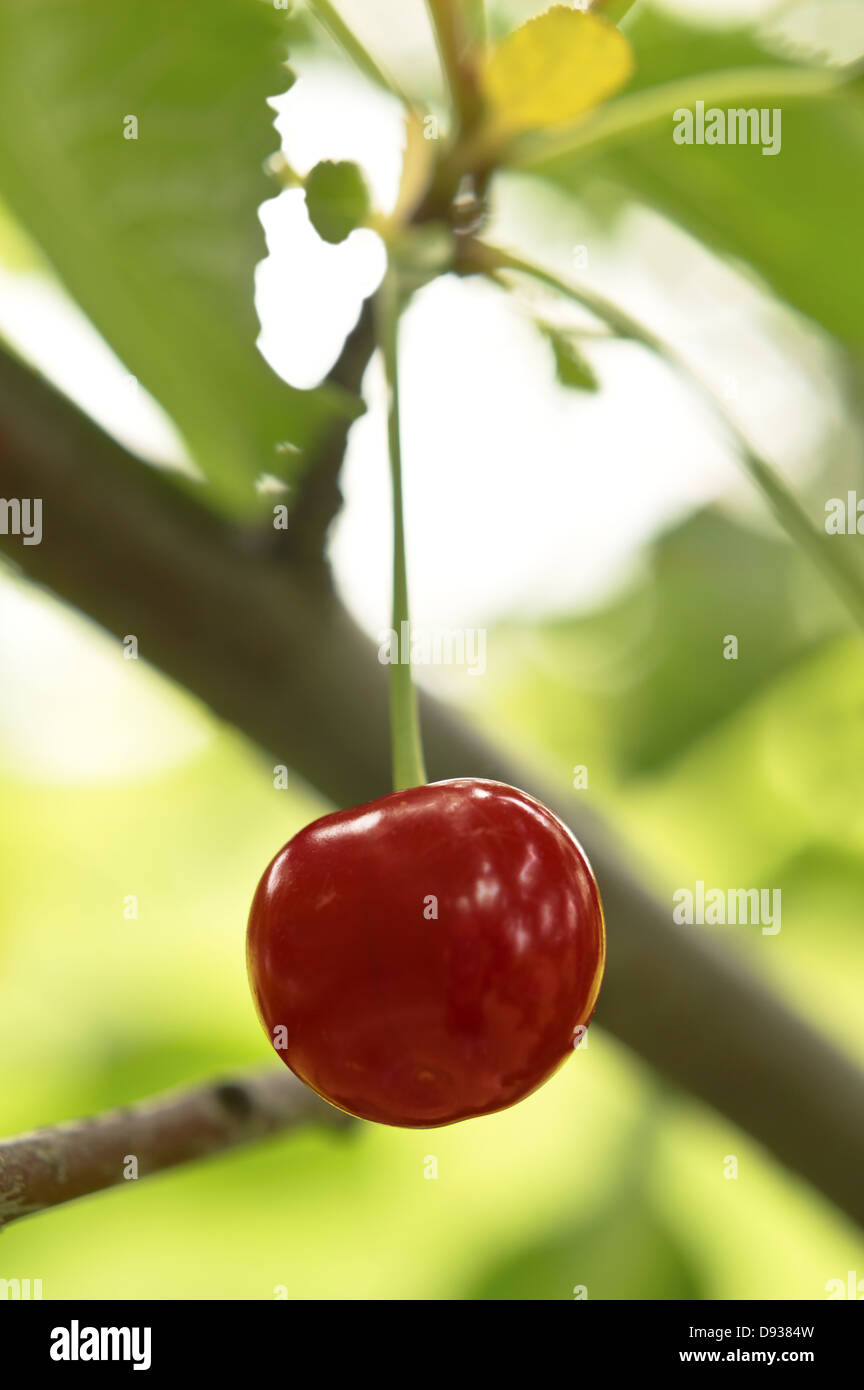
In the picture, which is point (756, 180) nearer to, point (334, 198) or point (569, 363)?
point (569, 363)

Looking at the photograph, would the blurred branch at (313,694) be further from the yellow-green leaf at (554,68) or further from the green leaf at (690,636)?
the green leaf at (690,636)

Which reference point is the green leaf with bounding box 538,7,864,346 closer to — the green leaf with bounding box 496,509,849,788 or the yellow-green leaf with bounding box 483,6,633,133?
the yellow-green leaf with bounding box 483,6,633,133

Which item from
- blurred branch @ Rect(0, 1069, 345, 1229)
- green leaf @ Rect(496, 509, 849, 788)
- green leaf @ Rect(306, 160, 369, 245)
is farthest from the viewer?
green leaf @ Rect(496, 509, 849, 788)

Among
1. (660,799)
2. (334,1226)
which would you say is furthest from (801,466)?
(334,1226)

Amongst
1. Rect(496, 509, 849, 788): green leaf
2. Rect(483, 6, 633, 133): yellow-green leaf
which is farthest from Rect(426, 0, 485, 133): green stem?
Rect(496, 509, 849, 788): green leaf

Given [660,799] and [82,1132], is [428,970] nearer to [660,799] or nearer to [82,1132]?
[82,1132]

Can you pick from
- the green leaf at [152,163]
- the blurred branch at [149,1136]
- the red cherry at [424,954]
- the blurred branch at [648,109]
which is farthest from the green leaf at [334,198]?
the blurred branch at [149,1136]

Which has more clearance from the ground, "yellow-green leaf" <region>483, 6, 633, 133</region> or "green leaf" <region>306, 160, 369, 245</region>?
"yellow-green leaf" <region>483, 6, 633, 133</region>

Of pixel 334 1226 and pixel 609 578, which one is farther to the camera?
pixel 334 1226

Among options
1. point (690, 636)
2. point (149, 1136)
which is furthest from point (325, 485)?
point (690, 636)
